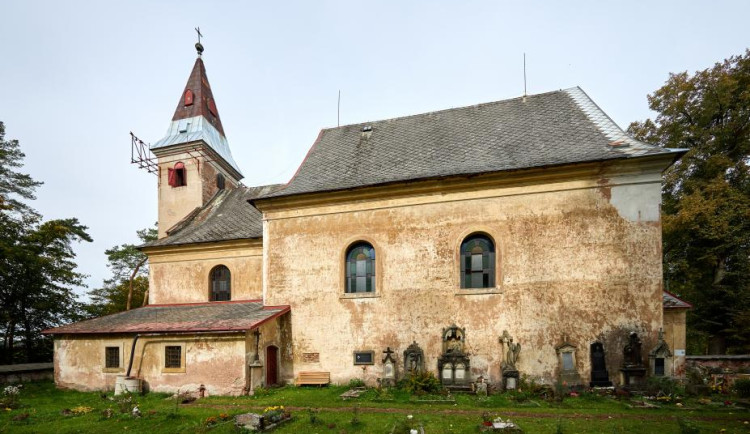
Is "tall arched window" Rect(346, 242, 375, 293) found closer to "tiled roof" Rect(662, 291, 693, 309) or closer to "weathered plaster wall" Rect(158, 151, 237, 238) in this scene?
"tiled roof" Rect(662, 291, 693, 309)

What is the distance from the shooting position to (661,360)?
1162 cm

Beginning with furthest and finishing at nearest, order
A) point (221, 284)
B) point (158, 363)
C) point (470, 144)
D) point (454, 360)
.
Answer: point (221, 284), point (470, 144), point (158, 363), point (454, 360)

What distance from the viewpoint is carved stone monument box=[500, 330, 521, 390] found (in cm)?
1234

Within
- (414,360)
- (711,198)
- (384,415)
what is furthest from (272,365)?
(711,198)

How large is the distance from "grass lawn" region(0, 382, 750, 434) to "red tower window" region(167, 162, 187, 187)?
1413 centimetres

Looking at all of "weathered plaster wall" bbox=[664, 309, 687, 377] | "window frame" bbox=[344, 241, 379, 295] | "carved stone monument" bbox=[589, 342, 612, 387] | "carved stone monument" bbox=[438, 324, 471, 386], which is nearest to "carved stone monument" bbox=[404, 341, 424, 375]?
"carved stone monument" bbox=[438, 324, 471, 386]

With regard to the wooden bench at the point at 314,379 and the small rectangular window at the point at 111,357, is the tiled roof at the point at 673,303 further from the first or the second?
the small rectangular window at the point at 111,357

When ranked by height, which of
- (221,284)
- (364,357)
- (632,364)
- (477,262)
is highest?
(477,262)

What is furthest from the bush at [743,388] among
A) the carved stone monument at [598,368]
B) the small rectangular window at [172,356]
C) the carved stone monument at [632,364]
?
the small rectangular window at [172,356]

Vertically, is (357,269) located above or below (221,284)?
above

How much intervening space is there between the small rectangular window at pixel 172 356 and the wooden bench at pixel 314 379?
436cm

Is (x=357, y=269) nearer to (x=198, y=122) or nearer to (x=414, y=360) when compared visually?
(x=414, y=360)

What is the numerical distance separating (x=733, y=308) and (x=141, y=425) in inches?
1013

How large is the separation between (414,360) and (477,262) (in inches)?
158
